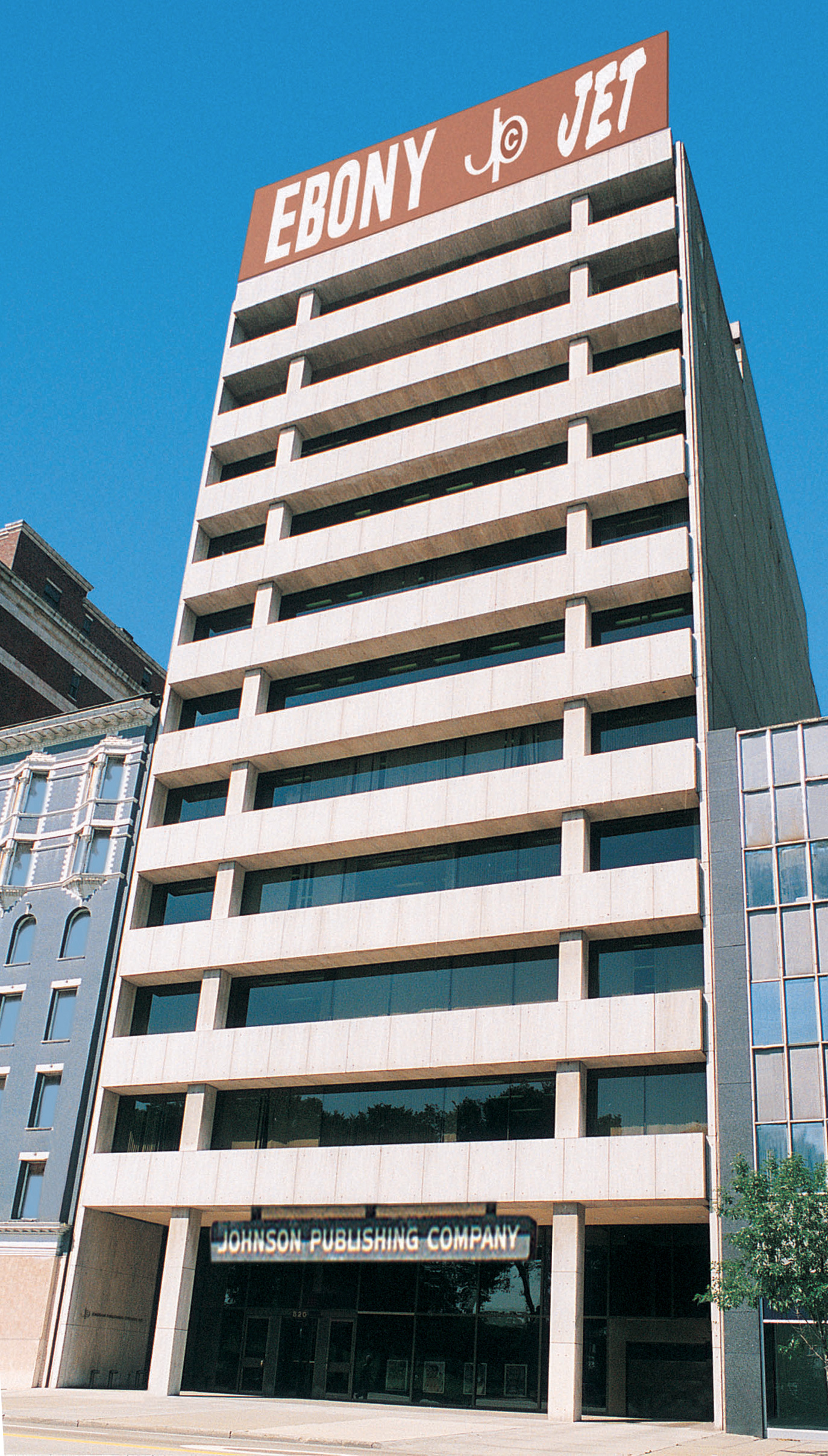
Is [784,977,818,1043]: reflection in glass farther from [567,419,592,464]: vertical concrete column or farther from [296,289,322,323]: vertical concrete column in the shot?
[296,289,322,323]: vertical concrete column

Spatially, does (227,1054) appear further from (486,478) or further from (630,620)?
(486,478)

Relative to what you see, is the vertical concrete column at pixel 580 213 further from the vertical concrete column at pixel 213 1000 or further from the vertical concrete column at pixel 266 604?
the vertical concrete column at pixel 213 1000

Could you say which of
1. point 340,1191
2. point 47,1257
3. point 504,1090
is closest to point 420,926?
point 504,1090

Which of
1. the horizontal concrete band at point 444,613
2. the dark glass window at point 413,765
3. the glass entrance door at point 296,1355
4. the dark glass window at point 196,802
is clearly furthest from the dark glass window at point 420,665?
the glass entrance door at point 296,1355

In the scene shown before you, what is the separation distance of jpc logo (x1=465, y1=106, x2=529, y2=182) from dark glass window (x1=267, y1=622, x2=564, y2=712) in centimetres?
2001

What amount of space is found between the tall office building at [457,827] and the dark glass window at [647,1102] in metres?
0.09

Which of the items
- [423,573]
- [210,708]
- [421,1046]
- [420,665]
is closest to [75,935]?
[210,708]

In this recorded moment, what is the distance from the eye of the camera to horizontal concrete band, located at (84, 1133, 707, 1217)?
32.0 meters

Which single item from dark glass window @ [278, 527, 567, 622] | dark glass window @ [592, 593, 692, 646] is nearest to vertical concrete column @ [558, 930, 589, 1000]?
dark glass window @ [592, 593, 692, 646]

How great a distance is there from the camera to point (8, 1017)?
4378cm

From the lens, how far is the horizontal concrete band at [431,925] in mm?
35250

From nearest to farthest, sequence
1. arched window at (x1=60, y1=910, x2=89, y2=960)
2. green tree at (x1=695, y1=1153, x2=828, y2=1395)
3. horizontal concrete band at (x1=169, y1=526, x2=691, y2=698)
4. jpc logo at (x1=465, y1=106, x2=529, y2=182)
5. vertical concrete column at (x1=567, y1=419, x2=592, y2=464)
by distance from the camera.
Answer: green tree at (x1=695, y1=1153, x2=828, y2=1395) → horizontal concrete band at (x1=169, y1=526, x2=691, y2=698) → vertical concrete column at (x1=567, y1=419, x2=592, y2=464) → arched window at (x1=60, y1=910, x2=89, y2=960) → jpc logo at (x1=465, y1=106, x2=529, y2=182)

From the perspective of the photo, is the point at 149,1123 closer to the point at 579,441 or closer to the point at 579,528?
the point at 579,528

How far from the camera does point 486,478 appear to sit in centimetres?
4716
